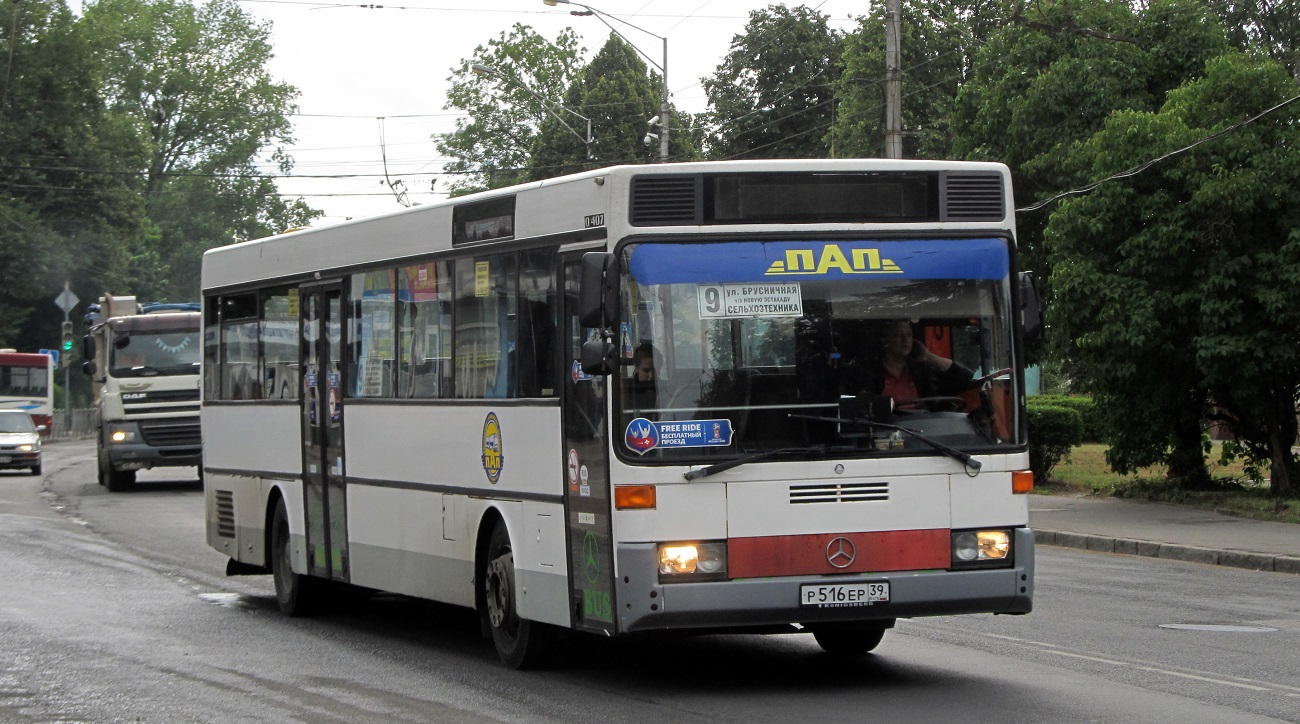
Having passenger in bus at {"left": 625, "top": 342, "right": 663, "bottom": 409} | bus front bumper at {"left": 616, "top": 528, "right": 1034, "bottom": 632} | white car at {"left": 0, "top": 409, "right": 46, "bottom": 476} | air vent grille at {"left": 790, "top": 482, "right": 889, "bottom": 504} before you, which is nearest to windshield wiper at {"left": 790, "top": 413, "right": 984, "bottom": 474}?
air vent grille at {"left": 790, "top": 482, "right": 889, "bottom": 504}

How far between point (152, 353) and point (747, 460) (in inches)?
970

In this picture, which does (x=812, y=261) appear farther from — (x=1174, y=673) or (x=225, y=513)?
(x=225, y=513)

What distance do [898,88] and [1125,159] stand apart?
530 centimetres

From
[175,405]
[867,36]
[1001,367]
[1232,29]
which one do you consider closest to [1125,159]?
[1001,367]

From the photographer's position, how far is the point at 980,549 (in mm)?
9328

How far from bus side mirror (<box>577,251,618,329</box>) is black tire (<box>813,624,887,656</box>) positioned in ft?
9.28

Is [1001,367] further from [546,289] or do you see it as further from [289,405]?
[289,405]

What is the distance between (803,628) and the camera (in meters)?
10.7

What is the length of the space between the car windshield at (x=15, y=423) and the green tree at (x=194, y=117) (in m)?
45.0

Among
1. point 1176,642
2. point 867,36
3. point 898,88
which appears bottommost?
point 1176,642

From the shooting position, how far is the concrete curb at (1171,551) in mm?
17203

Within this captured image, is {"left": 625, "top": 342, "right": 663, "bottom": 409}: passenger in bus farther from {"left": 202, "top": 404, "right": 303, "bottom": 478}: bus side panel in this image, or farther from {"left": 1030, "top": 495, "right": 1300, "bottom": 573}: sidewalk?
{"left": 1030, "top": 495, "right": 1300, "bottom": 573}: sidewalk

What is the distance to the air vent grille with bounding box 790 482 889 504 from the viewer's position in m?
9.10

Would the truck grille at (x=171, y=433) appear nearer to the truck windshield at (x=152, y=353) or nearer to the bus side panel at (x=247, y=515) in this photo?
the truck windshield at (x=152, y=353)
